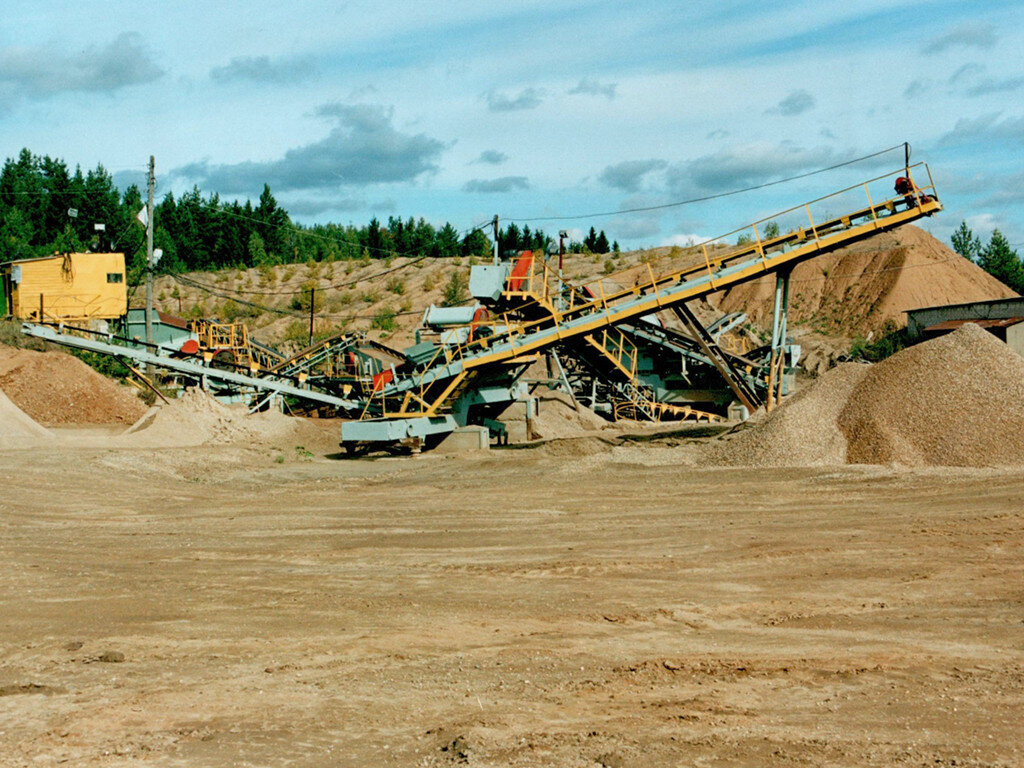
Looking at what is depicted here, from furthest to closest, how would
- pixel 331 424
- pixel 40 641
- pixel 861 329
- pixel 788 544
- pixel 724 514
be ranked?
pixel 861 329 < pixel 331 424 < pixel 724 514 < pixel 788 544 < pixel 40 641

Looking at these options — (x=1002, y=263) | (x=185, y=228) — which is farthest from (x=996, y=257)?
(x=185, y=228)

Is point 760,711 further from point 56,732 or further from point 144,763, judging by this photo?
point 56,732

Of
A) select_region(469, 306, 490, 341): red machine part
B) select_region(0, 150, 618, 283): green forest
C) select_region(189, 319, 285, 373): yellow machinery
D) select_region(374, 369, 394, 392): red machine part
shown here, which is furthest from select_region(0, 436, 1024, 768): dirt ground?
select_region(0, 150, 618, 283): green forest

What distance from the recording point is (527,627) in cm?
804

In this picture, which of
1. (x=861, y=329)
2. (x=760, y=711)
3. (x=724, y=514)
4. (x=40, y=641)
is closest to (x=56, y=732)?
(x=40, y=641)

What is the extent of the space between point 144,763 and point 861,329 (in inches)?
1841

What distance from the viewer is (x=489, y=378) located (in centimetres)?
2375

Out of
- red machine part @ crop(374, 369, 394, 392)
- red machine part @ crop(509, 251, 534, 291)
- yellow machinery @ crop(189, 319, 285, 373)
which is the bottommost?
red machine part @ crop(374, 369, 394, 392)

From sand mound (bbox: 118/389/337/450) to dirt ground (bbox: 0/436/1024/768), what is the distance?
6.98 meters

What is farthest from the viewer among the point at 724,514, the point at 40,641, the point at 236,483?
the point at 236,483

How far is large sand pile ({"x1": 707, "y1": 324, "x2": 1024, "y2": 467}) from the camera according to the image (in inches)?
603

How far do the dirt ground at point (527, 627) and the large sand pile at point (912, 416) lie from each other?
1.00 m

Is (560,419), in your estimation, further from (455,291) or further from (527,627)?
(455,291)

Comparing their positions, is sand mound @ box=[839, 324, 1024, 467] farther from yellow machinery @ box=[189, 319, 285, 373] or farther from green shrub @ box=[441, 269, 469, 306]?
green shrub @ box=[441, 269, 469, 306]
